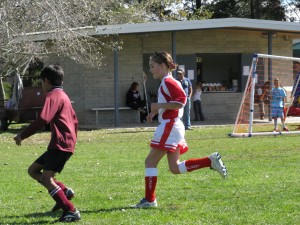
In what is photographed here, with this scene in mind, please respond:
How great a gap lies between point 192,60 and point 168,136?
18.2m

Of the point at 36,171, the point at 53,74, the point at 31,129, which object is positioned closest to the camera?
the point at 31,129

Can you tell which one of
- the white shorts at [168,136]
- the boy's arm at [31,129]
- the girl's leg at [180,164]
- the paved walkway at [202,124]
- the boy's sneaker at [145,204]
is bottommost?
the paved walkway at [202,124]

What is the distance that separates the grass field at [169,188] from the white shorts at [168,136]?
0.71m

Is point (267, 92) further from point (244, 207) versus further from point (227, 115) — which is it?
point (244, 207)

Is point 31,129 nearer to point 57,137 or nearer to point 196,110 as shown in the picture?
point 57,137

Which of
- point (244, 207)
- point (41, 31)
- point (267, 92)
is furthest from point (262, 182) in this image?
point (267, 92)

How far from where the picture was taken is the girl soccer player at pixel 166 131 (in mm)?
8250

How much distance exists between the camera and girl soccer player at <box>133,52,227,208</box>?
27.1ft

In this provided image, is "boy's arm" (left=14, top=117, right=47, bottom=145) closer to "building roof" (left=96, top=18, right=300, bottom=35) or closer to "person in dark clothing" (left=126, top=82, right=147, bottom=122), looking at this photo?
"building roof" (left=96, top=18, right=300, bottom=35)

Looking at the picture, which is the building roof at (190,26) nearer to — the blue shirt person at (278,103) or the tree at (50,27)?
the tree at (50,27)

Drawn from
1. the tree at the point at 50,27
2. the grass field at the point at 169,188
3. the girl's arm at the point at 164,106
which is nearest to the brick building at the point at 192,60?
the tree at the point at 50,27

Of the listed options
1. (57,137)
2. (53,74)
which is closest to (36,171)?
(57,137)

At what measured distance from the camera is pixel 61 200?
760 cm

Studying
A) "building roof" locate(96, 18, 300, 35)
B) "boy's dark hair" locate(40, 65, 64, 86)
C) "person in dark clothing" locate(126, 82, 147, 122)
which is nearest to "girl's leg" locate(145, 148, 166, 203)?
"boy's dark hair" locate(40, 65, 64, 86)
